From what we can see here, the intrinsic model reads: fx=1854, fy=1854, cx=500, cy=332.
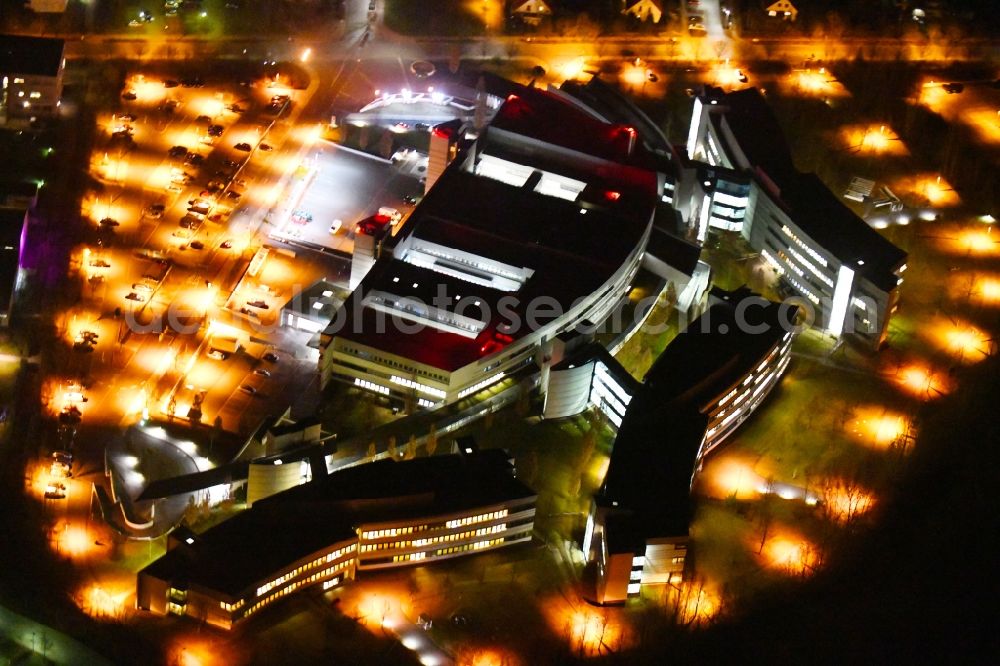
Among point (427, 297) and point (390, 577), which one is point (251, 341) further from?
point (390, 577)

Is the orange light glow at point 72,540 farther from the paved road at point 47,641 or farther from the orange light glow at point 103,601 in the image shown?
the paved road at point 47,641

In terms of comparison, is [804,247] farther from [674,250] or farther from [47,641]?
[47,641]

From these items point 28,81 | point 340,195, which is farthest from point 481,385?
point 28,81

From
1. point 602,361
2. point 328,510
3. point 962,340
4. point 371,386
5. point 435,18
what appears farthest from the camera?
point 435,18

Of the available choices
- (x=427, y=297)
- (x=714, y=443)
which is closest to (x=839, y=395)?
(x=714, y=443)

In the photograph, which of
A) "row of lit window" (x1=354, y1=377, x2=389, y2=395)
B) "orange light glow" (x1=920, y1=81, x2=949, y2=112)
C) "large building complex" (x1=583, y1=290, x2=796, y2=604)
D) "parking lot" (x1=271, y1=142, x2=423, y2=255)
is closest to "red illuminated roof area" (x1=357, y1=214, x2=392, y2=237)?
"parking lot" (x1=271, y1=142, x2=423, y2=255)

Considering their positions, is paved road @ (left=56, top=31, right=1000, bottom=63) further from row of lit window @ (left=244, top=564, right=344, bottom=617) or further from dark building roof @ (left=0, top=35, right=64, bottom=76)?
row of lit window @ (left=244, top=564, right=344, bottom=617)
